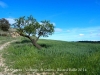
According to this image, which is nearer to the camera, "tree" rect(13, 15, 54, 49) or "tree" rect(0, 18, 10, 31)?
"tree" rect(13, 15, 54, 49)

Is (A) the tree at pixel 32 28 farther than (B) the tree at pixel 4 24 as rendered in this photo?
No

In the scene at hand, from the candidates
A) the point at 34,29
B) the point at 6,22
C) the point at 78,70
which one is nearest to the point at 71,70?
the point at 78,70

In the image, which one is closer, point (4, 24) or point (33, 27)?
point (33, 27)

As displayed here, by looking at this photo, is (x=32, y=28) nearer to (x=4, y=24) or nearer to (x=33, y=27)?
(x=33, y=27)

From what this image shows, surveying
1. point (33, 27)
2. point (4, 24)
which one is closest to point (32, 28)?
point (33, 27)

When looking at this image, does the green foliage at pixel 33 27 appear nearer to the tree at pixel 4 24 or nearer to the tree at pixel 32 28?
the tree at pixel 32 28

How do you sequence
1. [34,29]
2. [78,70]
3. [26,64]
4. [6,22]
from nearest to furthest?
[78,70]
[26,64]
[34,29]
[6,22]

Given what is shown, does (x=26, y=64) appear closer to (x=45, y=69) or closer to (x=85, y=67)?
(x=45, y=69)

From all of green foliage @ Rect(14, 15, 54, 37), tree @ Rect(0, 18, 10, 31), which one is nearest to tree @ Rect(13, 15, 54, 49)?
green foliage @ Rect(14, 15, 54, 37)

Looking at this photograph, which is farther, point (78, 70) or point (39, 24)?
point (39, 24)

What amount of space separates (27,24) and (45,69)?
17.6 meters

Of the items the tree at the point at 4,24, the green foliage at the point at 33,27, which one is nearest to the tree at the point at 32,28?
the green foliage at the point at 33,27

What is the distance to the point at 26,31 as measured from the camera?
99.8 feet

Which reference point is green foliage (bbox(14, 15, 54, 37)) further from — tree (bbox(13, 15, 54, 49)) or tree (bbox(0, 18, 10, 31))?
tree (bbox(0, 18, 10, 31))
